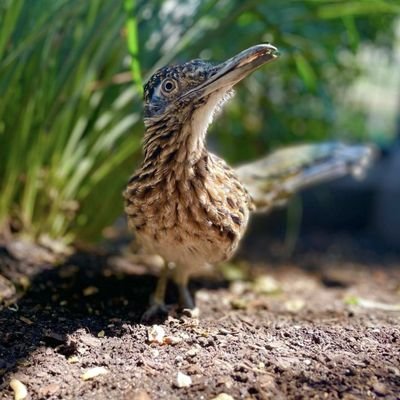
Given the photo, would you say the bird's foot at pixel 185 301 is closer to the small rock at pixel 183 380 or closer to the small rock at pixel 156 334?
the small rock at pixel 156 334

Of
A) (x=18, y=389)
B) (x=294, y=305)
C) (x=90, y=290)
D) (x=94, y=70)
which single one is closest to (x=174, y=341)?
(x=18, y=389)

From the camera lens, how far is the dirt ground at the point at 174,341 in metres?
1.81

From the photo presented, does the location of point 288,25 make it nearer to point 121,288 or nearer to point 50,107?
point 50,107

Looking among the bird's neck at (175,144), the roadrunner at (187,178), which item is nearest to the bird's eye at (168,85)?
the roadrunner at (187,178)

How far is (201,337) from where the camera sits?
219cm

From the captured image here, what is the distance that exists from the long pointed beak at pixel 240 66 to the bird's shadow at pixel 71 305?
3.16 feet

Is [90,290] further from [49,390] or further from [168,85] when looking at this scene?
[168,85]

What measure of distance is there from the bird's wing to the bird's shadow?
74 cm

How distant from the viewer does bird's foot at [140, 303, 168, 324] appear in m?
2.43

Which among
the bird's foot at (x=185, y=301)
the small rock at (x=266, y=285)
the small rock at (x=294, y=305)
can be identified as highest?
the bird's foot at (x=185, y=301)

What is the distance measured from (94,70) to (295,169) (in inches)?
48.2

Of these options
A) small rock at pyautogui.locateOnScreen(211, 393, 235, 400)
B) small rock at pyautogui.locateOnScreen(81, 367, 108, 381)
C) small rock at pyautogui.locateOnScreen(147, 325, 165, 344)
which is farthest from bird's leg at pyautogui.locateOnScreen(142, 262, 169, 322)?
small rock at pyautogui.locateOnScreen(211, 393, 235, 400)

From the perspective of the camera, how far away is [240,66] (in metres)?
1.92

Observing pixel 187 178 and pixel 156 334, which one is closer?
pixel 156 334
